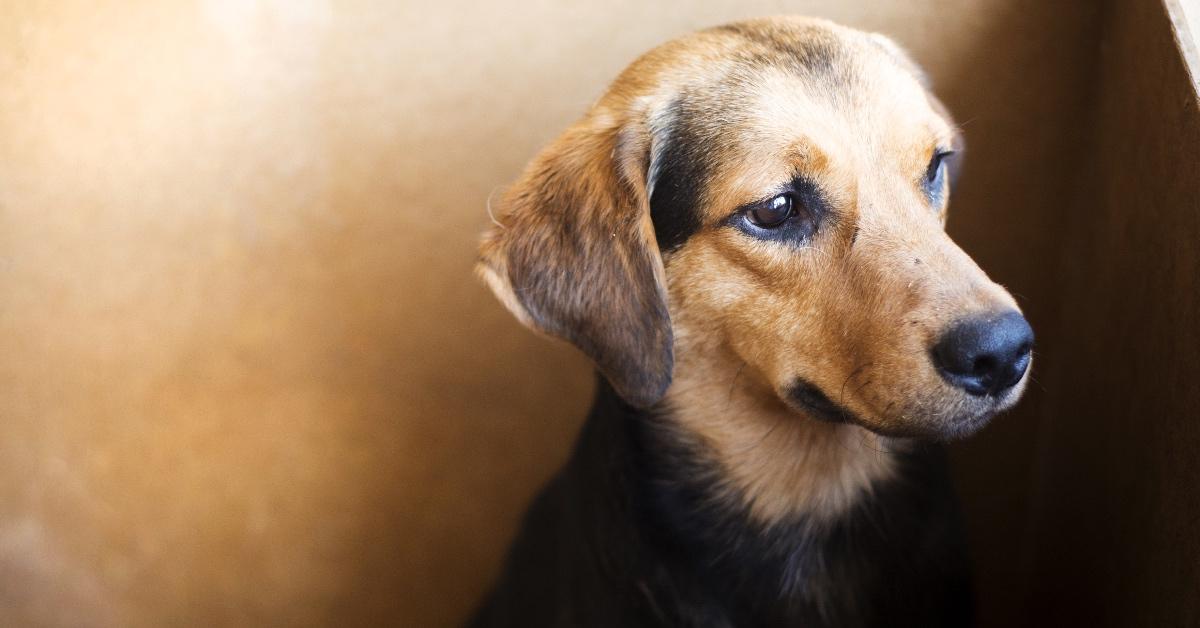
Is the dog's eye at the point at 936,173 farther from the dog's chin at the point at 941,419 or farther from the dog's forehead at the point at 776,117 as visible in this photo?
the dog's chin at the point at 941,419

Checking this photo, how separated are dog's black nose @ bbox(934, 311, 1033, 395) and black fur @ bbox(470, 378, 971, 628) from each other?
1.80 feet

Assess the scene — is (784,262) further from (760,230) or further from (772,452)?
(772,452)

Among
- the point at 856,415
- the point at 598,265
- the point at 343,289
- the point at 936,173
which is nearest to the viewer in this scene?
the point at 856,415

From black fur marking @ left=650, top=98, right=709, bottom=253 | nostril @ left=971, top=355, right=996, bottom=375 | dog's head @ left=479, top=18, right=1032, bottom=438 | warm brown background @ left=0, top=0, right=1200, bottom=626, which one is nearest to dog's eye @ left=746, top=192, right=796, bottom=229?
dog's head @ left=479, top=18, right=1032, bottom=438

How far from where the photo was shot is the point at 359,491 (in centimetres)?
300

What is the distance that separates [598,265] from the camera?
188cm

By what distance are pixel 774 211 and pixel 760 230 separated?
0.04 metres

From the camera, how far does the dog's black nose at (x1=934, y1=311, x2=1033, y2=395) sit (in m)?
1.55

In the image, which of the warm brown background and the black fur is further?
the warm brown background

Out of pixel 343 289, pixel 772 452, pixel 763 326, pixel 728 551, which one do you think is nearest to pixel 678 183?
pixel 763 326

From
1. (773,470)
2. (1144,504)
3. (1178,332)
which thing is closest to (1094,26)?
(1178,332)

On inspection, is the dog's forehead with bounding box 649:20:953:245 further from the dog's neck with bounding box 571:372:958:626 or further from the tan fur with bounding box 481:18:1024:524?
the dog's neck with bounding box 571:372:958:626

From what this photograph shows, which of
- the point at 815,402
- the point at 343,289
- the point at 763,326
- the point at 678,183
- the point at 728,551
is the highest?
the point at 343,289

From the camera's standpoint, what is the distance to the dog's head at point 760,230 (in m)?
1.72
